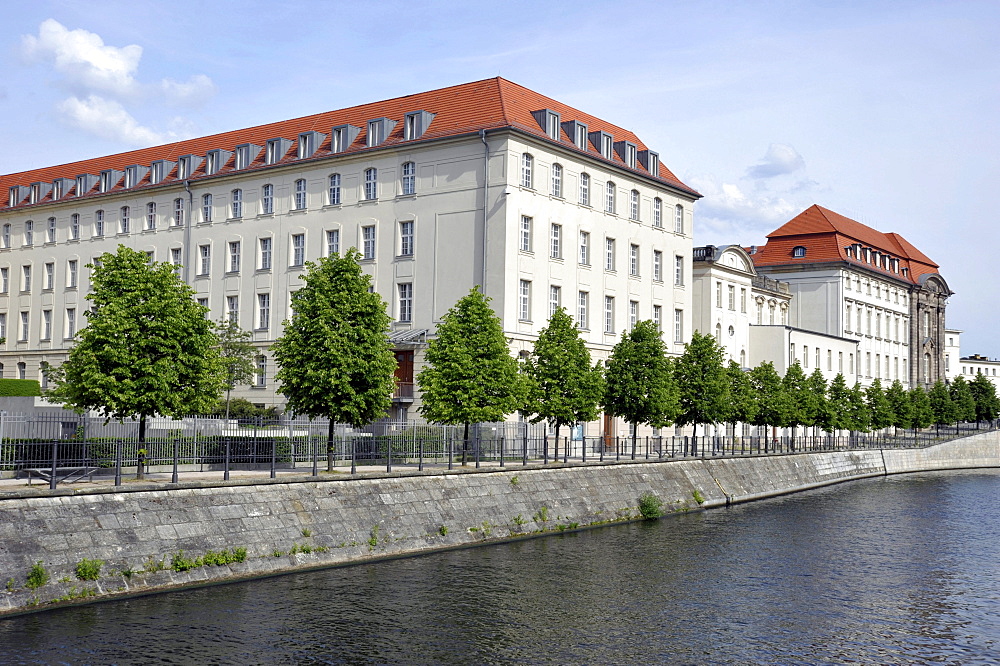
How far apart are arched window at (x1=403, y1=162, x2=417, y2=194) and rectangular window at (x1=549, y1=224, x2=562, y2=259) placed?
771cm

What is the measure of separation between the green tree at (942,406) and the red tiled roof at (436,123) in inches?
1666

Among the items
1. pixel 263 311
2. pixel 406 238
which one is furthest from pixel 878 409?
pixel 263 311

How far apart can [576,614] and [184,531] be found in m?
9.01

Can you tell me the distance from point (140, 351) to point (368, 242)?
30552mm

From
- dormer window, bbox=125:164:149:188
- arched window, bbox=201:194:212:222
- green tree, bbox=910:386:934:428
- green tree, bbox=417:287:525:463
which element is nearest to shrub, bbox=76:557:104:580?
green tree, bbox=417:287:525:463

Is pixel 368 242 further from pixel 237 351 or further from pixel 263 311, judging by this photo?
pixel 237 351

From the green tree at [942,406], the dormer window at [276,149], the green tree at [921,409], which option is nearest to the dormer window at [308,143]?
the dormer window at [276,149]

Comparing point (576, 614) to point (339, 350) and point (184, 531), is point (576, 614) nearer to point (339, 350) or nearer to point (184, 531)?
point (184, 531)

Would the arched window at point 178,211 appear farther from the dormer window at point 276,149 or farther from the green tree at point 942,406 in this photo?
the green tree at point 942,406

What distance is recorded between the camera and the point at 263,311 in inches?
2537

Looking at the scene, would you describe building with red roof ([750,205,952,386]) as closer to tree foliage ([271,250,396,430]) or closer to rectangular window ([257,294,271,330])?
rectangular window ([257,294,271,330])

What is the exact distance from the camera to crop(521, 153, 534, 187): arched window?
56.1 meters

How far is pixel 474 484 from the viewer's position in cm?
3409

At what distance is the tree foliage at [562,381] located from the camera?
4419cm
